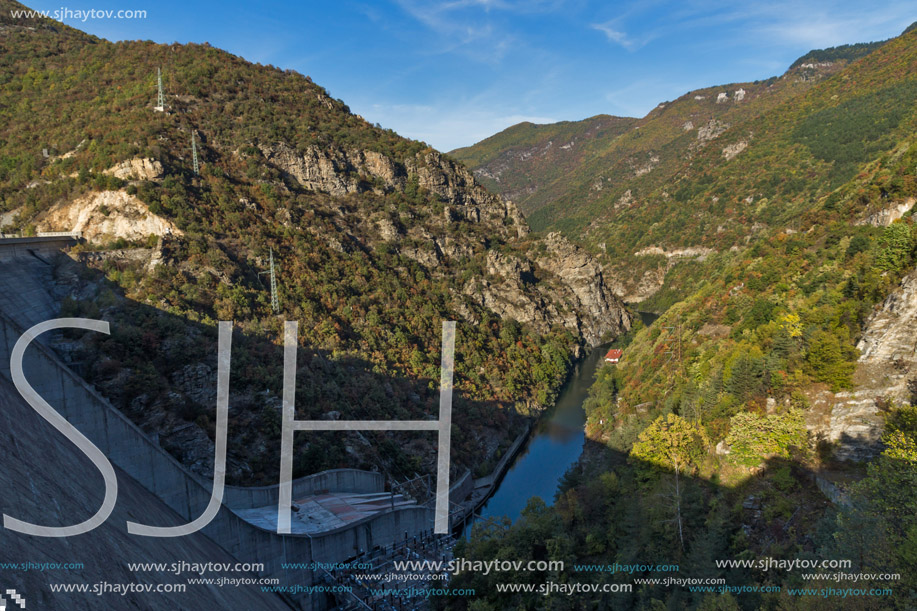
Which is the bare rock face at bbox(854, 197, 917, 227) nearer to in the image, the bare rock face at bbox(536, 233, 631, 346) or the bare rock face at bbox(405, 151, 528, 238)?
the bare rock face at bbox(536, 233, 631, 346)

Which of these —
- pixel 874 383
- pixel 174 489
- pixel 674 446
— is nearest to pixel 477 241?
pixel 674 446

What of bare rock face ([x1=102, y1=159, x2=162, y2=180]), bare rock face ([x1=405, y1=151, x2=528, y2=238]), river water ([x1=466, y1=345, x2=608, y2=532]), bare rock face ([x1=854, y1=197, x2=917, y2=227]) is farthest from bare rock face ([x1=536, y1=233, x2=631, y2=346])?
bare rock face ([x1=102, y1=159, x2=162, y2=180])

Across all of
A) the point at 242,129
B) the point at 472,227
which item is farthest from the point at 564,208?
the point at 242,129

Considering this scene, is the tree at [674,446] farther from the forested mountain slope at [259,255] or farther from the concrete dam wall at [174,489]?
the forested mountain slope at [259,255]

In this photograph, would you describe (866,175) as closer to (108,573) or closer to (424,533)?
(424,533)

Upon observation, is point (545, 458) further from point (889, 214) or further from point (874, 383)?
point (889, 214)

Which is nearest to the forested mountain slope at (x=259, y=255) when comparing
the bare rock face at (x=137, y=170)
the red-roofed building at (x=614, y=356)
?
the bare rock face at (x=137, y=170)
